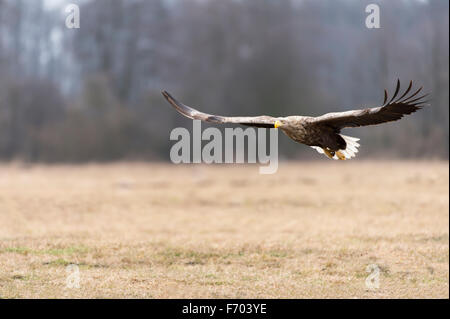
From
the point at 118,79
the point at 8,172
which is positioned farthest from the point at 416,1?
the point at 8,172

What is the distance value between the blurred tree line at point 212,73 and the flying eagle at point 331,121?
1680 cm

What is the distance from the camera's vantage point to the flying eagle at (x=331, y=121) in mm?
8531

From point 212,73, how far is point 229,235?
20.9 metres

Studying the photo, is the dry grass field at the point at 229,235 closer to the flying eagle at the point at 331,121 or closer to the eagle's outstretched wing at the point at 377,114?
the flying eagle at the point at 331,121

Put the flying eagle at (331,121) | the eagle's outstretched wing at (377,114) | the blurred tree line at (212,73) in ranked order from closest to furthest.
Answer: the eagle's outstretched wing at (377,114) → the flying eagle at (331,121) → the blurred tree line at (212,73)

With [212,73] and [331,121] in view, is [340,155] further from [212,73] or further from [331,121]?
[212,73]

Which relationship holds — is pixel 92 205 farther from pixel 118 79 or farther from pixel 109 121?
pixel 118 79

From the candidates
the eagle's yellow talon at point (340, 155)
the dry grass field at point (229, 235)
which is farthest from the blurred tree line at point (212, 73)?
the eagle's yellow talon at point (340, 155)

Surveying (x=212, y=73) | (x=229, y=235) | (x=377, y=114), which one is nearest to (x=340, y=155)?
(x=377, y=114)

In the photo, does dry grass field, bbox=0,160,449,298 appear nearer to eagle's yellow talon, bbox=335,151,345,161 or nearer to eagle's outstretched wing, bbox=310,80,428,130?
eagle's yellow talon, bbox=335,151,345,161

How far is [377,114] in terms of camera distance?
8680mm

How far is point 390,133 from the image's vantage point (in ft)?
95.5

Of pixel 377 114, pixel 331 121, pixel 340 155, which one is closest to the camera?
pixel 377 114

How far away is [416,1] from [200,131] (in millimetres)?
14739
